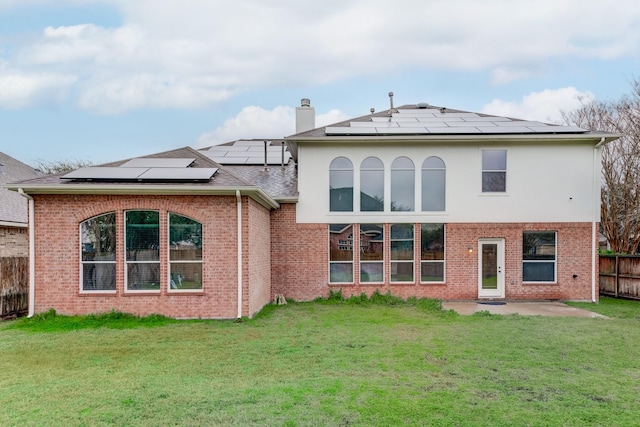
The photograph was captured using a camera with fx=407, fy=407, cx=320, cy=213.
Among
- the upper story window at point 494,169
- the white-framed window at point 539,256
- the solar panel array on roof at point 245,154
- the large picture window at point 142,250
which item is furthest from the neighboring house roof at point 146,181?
the white-framed window at point 539,256

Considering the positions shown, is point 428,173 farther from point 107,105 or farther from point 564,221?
point 107,105

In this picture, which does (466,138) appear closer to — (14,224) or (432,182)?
(432,182)

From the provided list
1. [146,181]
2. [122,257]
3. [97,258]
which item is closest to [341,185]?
[146,181]

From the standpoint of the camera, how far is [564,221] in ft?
41.5

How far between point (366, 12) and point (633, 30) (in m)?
11.5

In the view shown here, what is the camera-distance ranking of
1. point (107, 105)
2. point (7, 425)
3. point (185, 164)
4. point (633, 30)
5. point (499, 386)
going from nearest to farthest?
point (7, 425)
point (499, 386)
point (185, 164)
point (633, 30)
point (107, 105)

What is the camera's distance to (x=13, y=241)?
39.7 ft

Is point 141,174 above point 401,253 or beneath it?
above

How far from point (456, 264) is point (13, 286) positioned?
1204cm

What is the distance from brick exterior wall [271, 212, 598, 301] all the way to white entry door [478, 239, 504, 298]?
16 cm

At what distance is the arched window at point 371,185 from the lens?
42.0 feet

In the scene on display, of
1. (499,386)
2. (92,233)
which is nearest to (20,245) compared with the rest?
(92,233)

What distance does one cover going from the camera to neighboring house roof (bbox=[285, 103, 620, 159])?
40.2ft

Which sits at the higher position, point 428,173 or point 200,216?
point 428,173
